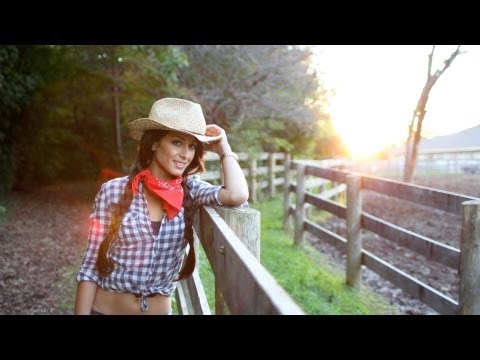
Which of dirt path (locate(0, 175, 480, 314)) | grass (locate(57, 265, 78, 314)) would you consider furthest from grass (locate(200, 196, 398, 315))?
grass (locate(57, 265, 78, 314))

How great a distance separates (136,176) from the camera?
1777 mm

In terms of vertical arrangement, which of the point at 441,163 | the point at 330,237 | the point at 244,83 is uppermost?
the point at 244,83

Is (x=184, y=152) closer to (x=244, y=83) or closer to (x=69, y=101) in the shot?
(x=244, y=83)

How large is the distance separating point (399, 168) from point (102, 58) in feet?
49.8

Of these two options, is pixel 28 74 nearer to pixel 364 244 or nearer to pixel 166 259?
pixel 364 244

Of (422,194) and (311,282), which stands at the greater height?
(422,194)

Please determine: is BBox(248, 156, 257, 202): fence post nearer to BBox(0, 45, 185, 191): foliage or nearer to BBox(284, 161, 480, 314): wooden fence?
BBox(0, 45, 185, 191): foliage

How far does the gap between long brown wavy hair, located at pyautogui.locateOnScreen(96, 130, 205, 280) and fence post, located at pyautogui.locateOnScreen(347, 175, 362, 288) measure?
115 inches

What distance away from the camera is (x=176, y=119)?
1.76 meters

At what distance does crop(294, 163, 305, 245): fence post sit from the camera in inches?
Result: 258

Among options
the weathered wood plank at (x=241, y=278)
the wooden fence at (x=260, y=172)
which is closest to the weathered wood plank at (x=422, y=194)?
the weathered wood plank at (x=241, y=278)

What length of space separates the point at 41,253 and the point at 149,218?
4584 mm

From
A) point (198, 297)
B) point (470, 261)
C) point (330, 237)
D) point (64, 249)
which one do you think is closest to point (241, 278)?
point (198, 297)
